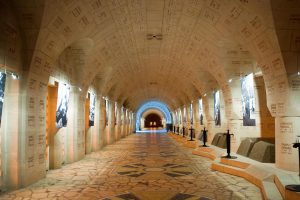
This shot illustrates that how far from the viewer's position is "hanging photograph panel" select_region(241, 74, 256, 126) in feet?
36.9

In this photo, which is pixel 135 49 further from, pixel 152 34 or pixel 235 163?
pixel 235 163

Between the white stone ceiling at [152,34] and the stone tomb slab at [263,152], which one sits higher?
the white stone ceiling at [152,34]

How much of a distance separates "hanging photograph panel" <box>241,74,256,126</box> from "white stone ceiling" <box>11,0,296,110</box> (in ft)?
1.48

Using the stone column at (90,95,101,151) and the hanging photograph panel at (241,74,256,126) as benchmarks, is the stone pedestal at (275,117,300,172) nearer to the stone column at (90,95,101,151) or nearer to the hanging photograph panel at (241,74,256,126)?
the hanging photograph panel at (241,74,256,126)

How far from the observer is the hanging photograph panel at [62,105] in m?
9.63

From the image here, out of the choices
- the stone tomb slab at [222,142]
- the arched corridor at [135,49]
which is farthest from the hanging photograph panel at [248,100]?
the stone tomb slab at [222,142]

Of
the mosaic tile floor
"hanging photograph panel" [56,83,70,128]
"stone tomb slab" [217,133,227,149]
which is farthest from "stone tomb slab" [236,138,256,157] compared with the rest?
"hanging photograph panel" [56,83,70,128]

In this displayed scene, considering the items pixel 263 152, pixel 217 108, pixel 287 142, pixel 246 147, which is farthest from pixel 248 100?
pixel 287 142

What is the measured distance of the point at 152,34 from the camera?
11.9m

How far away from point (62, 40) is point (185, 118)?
69.8 ft

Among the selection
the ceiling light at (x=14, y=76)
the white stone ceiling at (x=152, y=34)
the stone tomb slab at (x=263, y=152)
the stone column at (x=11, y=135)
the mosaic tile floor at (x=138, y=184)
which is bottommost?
the mosaic tile floor at (x=138, y=184)

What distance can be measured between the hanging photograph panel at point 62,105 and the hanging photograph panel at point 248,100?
693 cm

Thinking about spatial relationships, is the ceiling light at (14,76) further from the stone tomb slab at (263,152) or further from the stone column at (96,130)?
the stone column at (96,130)

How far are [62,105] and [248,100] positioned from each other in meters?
7.10
